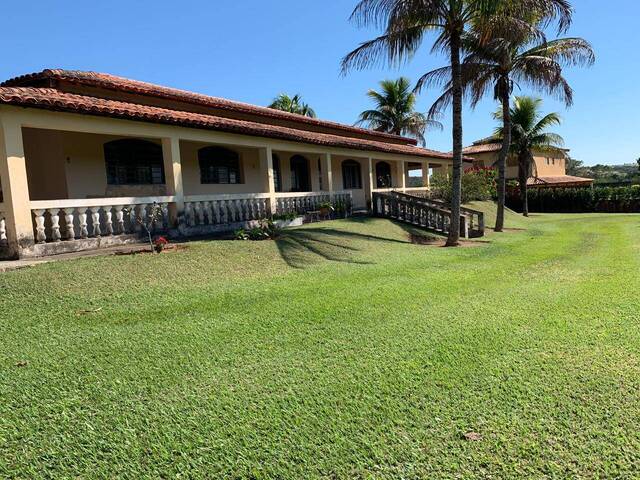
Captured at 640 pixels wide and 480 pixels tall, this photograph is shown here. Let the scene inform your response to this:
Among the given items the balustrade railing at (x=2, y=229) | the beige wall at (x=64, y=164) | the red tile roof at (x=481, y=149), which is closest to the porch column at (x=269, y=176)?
the beige wall at (x=64, y=164)

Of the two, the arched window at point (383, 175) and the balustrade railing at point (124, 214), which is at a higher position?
the arched window at point (383, 175)

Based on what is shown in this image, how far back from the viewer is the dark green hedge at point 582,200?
109 ft

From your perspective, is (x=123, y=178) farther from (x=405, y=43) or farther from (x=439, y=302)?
(x=439, y=302)

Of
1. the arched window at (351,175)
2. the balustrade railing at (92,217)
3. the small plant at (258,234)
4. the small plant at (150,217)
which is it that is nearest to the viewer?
the balustrade railing at (92,217)

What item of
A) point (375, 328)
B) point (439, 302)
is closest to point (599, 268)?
point (439, 302)

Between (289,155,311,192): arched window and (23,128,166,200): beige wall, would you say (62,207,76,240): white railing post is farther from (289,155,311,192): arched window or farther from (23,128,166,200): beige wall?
(289,155,311,192): arched window

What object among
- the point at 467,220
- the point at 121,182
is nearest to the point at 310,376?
the point at 121,182

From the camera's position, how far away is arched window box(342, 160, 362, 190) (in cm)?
2398

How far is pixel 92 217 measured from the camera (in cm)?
961

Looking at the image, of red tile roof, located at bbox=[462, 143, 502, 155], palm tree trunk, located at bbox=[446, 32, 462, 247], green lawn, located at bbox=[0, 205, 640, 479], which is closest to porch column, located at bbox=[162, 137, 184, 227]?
green lawn, located at bbox=[0, 205, 640, 479]

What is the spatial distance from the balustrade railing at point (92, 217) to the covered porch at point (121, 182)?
21 millimetres

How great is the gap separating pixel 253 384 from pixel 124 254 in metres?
5.62

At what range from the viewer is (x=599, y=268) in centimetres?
879

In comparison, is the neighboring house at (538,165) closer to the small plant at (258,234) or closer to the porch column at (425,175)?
the porch column at (425,175)
